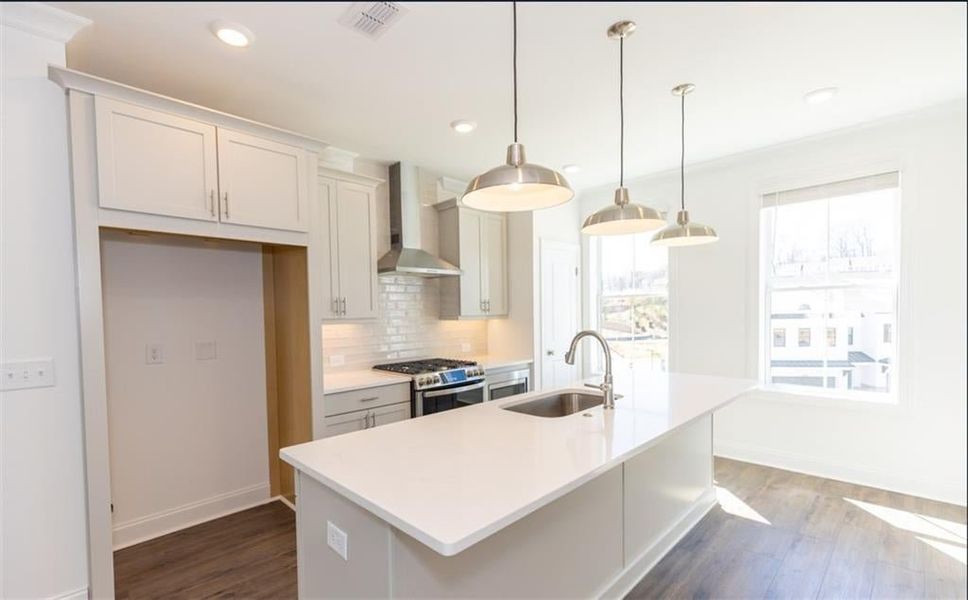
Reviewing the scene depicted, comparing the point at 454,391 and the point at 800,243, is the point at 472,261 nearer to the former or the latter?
the point at 454,391

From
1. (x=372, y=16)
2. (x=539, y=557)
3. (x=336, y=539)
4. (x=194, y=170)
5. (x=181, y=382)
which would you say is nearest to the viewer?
(x=336, y=539)

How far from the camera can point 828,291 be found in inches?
129

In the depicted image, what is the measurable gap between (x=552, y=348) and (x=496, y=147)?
2.01 metres

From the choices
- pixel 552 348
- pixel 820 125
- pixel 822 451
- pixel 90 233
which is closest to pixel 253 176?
pixel 90 233

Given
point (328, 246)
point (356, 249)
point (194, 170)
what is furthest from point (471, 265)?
point (194, 170)

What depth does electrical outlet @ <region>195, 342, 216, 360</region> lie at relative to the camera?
2.86m

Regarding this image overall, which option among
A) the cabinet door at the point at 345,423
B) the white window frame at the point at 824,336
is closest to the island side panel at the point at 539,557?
the white window frame at the point at 824,336

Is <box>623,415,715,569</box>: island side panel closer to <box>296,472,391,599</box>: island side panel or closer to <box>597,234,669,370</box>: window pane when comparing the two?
<box>296,472,391,599</box>: island side panel

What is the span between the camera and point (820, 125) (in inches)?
116

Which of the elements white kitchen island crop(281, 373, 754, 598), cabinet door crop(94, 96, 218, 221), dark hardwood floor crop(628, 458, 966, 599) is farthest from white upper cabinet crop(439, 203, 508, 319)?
dark hardwood floor crop(628, 458, 966, 599)

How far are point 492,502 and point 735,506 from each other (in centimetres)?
247

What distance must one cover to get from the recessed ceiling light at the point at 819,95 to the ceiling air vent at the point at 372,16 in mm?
2253

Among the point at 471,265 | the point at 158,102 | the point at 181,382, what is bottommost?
the point at 181,382

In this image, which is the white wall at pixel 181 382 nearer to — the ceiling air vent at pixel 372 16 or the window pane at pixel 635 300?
the ceiling air vent at pixel 372 16
